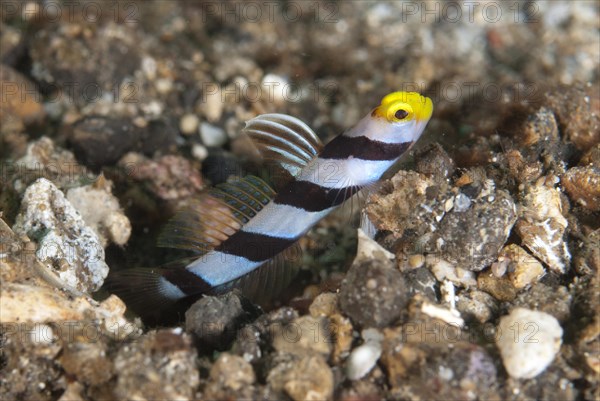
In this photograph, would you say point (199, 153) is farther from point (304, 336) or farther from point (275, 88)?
point (304, 336)

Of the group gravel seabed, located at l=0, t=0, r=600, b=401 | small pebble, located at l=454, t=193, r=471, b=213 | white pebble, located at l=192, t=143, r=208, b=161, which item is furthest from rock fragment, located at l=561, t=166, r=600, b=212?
white pebble, located at l=192, t=143, r=208, b=161

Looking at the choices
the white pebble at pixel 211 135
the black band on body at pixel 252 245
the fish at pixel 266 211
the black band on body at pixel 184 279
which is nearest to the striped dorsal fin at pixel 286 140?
the fish at pixel 266 211

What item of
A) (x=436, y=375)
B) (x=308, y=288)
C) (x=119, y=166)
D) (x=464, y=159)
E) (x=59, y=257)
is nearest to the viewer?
(x=436, y=375)

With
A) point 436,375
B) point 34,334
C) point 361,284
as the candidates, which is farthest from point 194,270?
point 436,375

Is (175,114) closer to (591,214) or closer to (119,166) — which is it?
(119,166)

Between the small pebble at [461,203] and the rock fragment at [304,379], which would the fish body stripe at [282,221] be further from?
the rock fragment at [304,379]

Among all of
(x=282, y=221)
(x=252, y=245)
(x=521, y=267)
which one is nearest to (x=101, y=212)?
(x=252, y=245)

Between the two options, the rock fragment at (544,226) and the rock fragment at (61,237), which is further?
the rock fragment at (61,237)

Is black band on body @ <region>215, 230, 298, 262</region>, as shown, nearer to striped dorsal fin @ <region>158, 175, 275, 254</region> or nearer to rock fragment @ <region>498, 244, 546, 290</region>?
striped dorsal fin @ <region>158, 175, 275, 254</region>
